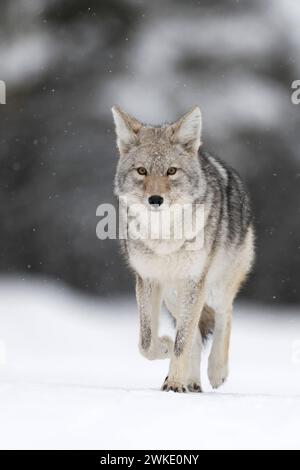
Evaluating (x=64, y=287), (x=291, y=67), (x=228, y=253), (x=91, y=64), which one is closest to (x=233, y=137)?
(x=291, y=67)

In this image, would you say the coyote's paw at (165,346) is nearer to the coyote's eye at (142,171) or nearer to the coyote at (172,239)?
the coyote at (172,239)

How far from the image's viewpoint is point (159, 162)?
566cm

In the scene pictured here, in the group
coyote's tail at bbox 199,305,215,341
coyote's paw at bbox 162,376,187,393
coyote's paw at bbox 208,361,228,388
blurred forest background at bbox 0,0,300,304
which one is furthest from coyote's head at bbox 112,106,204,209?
blurred forest background at bbox 0,0,300,304

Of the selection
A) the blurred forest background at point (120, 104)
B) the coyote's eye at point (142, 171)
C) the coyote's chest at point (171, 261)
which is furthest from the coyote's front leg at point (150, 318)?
the blurred forest background at point (120, 104)

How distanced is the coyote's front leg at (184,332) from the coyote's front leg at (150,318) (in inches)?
9.9

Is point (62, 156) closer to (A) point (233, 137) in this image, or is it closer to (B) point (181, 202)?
(A) point (233, 137)

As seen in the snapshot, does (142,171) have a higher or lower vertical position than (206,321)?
higher

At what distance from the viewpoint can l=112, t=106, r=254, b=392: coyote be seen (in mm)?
5664

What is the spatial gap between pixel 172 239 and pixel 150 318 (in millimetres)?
606

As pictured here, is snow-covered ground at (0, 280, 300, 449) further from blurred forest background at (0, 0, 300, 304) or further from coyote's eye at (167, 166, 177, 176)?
coyote's eye at (167, 166, 177, 176)

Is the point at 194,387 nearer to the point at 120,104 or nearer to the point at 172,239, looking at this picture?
the point at 172,239

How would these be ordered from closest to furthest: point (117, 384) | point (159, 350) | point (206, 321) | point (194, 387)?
point (159, 350) < point (194, 387) < point (206, 321) < point (117, 384)

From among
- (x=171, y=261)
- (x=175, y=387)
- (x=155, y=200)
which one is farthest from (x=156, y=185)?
(x=175, y=387)

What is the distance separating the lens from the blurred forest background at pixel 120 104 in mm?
13945
